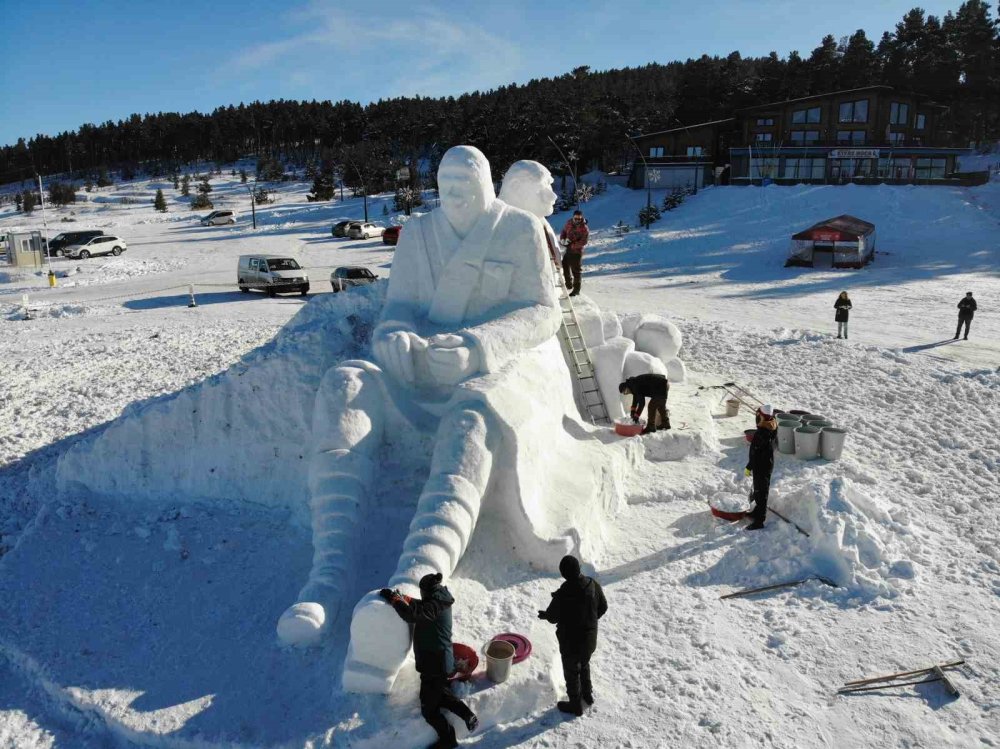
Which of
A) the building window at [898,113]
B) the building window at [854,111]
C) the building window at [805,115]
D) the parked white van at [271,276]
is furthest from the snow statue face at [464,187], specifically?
the building window at [898,113]

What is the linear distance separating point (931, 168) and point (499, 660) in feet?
143

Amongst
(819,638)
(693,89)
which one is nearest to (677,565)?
(819,638)

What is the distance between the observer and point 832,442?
27.1ft

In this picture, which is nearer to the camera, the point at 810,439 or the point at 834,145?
the point at 810,439

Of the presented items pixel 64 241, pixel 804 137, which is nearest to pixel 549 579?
pixel 64 241

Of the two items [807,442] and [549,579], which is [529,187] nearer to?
[807,442]

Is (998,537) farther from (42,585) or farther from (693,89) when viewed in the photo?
(693,89)

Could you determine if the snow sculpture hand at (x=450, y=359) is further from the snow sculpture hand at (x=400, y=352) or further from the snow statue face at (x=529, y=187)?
the snow statue face at (x=529, y=187)

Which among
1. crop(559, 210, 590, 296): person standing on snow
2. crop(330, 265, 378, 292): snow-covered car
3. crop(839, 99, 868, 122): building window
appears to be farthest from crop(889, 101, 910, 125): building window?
crop(559, 210, 590, 296): person standing on snow

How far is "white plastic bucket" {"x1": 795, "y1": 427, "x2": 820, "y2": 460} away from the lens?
8.33 meters

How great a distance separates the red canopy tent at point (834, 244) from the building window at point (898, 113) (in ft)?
62.8

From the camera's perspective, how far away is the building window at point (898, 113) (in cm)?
3994

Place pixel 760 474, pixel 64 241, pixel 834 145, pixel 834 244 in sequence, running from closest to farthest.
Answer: pixel 760 474, pixel 834 244, pixel 64 241, pixel 834 145

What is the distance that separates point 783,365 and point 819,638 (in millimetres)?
8031
